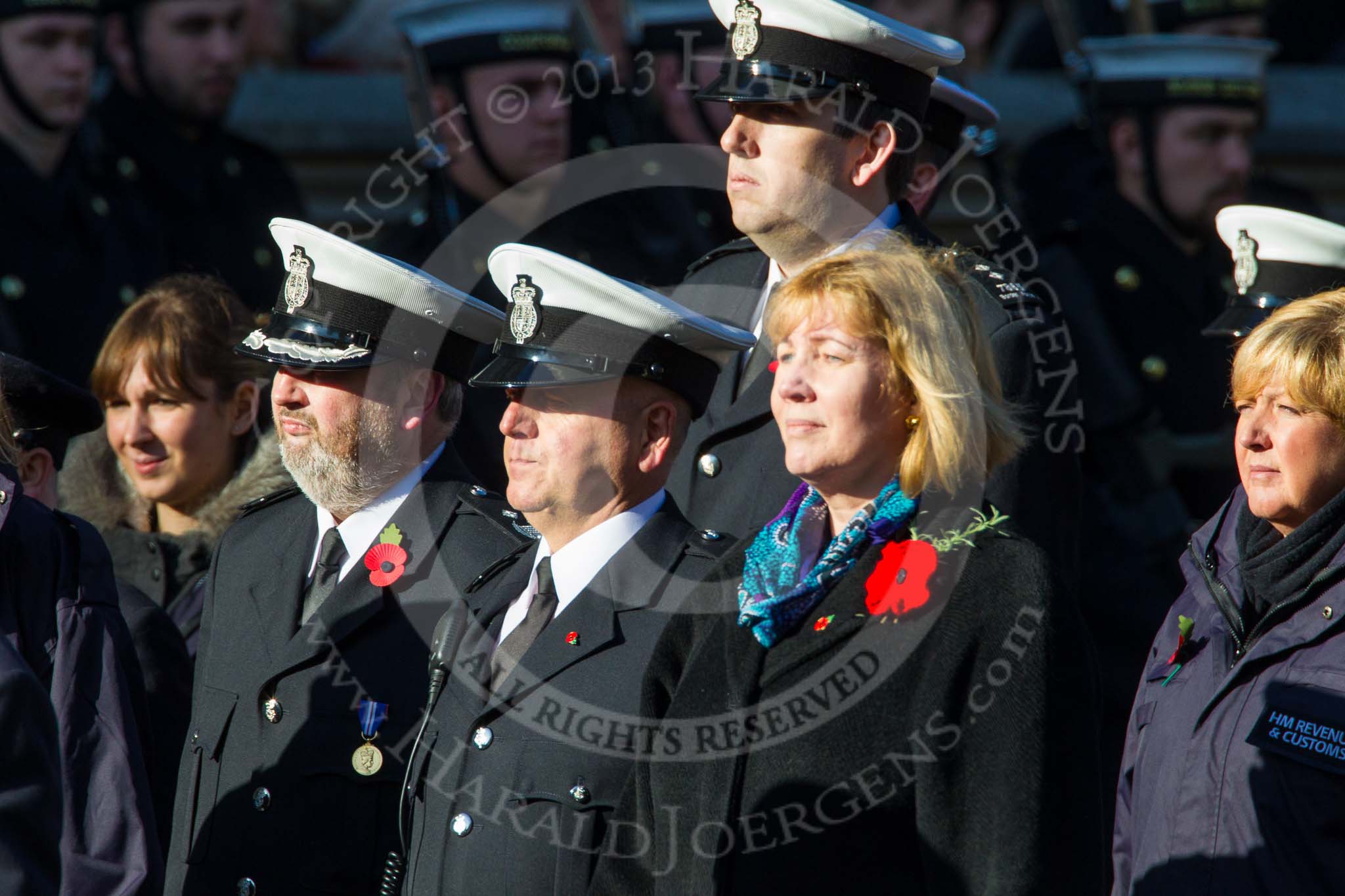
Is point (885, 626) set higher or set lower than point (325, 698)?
higher

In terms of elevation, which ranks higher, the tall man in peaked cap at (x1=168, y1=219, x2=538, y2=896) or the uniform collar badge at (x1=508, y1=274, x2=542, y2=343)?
the uniform collar badge at (x1=508, y1=274, x2=542, y2=343)

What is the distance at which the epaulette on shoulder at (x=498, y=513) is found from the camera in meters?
3.93

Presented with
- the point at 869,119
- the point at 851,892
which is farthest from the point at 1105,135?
the point at 851,892

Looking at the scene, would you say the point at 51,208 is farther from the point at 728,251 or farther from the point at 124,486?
the point at 728,251

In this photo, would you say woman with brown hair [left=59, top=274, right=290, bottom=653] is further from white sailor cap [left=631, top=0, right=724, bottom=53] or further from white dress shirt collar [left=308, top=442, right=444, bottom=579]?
white sailor cap [left=631, top=0, right=724, bottom=53]

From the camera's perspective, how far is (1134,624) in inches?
245

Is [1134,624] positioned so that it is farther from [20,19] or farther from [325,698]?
[20,19]

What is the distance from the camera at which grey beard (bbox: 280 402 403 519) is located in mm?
3928

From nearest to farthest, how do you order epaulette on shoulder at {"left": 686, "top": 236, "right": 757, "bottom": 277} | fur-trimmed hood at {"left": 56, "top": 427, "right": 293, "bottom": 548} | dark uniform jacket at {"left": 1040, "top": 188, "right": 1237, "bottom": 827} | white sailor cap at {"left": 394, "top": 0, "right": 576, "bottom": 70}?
1. epaulette on shoulder at {"left": 686, "top": 236, "right": 757, "bottom": 277}
2. fur-trimmed hood at {"left": 56, "top": 427, "right": 293, "bottom": 548}
3. dark uniform jacket at {"left": 1040, "top": 188, "right": 1237, "bottom": 827}
4. white sailor cap at {"left": 394, "top": 0, "right": 576, "bottom": 70}

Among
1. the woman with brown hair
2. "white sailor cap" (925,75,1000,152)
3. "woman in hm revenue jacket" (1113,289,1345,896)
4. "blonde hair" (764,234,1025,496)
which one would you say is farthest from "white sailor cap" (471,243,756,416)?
"white sailor cap" (925,75,1000,152)

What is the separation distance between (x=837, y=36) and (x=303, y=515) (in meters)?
1.49

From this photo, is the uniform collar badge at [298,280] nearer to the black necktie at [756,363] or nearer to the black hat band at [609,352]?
the black hat band at [609,352]

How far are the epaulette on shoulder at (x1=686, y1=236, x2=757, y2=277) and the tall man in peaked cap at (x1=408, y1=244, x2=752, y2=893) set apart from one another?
2.76 feet

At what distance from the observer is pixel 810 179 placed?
407 centimetres
